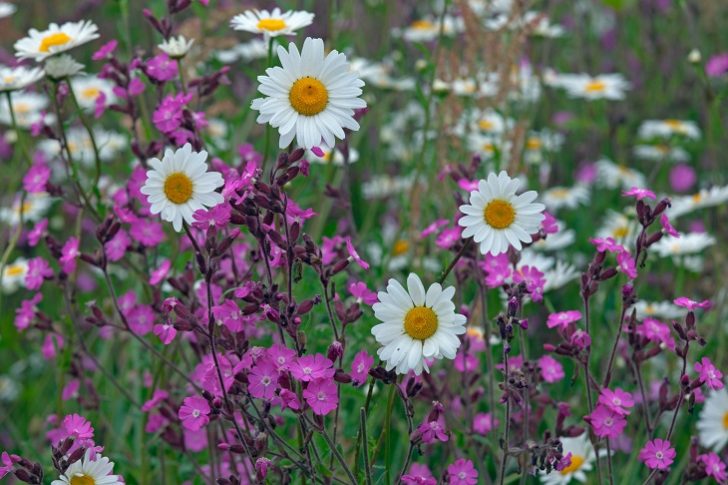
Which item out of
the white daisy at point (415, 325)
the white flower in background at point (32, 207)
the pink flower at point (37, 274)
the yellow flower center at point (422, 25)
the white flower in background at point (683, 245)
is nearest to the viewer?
the white daisy at point (415, 325)

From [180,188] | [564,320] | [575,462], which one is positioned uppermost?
[180,188]

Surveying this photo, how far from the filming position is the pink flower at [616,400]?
5.32 feet

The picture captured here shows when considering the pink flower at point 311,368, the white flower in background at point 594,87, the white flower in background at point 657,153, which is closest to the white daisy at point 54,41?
the pink flower at point 311,368

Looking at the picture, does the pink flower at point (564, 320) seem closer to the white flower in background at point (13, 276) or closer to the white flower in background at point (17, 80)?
the white flower in background at point (17, 80)

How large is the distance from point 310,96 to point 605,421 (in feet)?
2.22

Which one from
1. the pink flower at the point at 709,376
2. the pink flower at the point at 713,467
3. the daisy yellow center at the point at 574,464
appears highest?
the pink flower at the point at 709,376

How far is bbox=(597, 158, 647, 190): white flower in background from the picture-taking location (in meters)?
3.82

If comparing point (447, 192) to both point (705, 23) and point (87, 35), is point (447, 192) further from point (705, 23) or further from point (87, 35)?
point (705, 23)

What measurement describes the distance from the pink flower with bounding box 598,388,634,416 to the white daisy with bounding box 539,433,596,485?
0.31 meters

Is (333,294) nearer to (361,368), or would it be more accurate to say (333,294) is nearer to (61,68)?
(361,368)

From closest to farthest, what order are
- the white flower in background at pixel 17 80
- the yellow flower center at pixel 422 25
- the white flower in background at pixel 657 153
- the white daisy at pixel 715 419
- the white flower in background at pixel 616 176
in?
the white flower in background at pixel 17 80
the white daisy at pixel 715 419
the white flower in background at pixel 616 176
the white flower in background at pixel 657 153
the yellow flower center at pixel 422 25

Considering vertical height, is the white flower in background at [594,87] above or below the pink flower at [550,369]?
below

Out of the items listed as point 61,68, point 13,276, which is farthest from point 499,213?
point 13,276

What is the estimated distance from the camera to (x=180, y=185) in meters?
1.55
